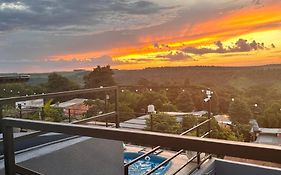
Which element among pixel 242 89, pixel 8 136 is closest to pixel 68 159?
pixel 8 136

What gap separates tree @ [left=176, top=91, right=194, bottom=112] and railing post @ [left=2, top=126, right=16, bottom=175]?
23.5ft

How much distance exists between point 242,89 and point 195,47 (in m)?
1.92

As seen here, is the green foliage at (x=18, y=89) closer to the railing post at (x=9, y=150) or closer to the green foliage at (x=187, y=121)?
the green foliage at (x=187, y=121)

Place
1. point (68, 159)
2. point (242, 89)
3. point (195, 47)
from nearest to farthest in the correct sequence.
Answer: point (68, 159), point (242, 89), point (195, 47)

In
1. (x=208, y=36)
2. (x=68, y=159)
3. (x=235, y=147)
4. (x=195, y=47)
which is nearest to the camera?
(x=235, y=147)

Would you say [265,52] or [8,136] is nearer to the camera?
[8,136]

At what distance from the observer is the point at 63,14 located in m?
8.39

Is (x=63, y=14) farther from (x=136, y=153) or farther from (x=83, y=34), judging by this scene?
(x=136, y=153)

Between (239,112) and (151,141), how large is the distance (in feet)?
25.2

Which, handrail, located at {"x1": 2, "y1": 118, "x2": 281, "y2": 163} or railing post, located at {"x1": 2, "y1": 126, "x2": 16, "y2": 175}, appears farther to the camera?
railing post, located at {"x1": 2, "y1": 126, "x2": 16, "y2": 175}

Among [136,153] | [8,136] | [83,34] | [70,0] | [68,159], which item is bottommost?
[136,153]

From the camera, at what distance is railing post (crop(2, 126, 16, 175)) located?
1150 mm

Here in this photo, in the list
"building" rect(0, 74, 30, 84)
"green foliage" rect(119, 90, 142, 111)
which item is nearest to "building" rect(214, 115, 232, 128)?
"green foliage" rect(119, 90, 142, 111)

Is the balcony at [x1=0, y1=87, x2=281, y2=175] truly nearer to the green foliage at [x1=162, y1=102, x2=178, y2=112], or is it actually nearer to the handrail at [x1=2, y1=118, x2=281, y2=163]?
the handrail at [x1=2, y1=118, x2=281, y2=163]
